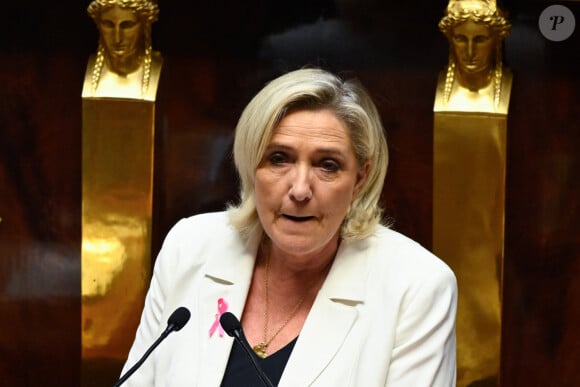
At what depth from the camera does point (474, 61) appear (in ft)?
7.34

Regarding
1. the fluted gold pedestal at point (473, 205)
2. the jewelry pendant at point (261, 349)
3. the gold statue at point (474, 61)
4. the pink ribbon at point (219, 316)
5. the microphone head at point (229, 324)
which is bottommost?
the jewelry pendant at point (261, 349)

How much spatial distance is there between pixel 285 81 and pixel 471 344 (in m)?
0.78

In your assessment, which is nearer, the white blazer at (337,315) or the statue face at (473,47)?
the white blazer at (337,315)

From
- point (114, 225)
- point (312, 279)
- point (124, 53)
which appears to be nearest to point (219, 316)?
point (312, 279)

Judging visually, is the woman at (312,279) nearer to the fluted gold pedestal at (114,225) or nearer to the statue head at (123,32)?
the fluted gold pedestal at (114,225)

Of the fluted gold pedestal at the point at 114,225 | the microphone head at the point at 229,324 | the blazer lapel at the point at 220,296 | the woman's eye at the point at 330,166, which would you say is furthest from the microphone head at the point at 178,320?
the fluted gold pedestal at the point at 114,225

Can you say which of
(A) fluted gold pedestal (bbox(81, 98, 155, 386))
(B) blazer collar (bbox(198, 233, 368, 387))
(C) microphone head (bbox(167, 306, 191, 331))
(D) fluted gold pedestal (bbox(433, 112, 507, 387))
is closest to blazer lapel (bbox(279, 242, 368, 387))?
(B) blazer collar (bbox(198, 233, 368, 387))

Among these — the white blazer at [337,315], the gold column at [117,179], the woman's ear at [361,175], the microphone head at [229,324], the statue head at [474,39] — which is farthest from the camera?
the gold column at [117,179]

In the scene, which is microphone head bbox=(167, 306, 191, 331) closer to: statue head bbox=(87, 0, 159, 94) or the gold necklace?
the gold necklace

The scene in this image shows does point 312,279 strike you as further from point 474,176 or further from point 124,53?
point 124,53

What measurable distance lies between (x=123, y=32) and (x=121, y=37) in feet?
0.04

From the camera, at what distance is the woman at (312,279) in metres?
1.72

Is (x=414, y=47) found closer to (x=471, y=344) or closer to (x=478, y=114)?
(x=478, y=114)

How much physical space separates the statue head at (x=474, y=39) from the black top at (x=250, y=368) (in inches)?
28.5
